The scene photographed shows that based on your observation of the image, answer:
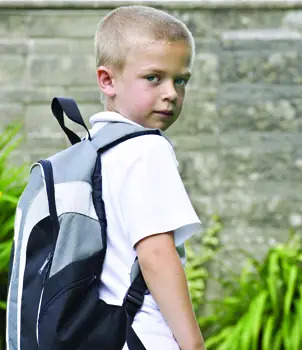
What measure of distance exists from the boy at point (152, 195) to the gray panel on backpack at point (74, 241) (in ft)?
0.14

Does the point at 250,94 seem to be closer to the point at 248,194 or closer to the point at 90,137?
the point at 248,194

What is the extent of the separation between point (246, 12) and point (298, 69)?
0.50m

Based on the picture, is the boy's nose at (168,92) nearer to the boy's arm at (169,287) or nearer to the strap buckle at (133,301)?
the boy's arm at (169,287)

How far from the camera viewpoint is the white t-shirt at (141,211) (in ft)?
6.21

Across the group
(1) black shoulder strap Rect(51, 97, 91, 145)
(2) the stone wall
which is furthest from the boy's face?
(2) the stone wall

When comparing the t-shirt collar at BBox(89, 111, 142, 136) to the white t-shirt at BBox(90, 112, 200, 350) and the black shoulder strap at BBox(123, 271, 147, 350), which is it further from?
the black shoulder strap at BBox(123, 271, 147, 350)

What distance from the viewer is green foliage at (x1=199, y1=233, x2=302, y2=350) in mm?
4984

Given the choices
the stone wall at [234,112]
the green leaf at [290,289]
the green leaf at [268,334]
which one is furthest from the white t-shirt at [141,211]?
the stone wall at [234,112]

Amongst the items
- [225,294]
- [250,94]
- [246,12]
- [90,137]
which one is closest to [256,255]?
[225,294]

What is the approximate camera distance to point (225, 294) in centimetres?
597

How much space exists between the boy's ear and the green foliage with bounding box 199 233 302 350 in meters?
3.00

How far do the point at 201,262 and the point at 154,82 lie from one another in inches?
160

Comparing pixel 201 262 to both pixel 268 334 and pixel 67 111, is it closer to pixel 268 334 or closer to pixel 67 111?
pixel 268 334

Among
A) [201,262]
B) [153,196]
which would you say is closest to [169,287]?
[153,196]
